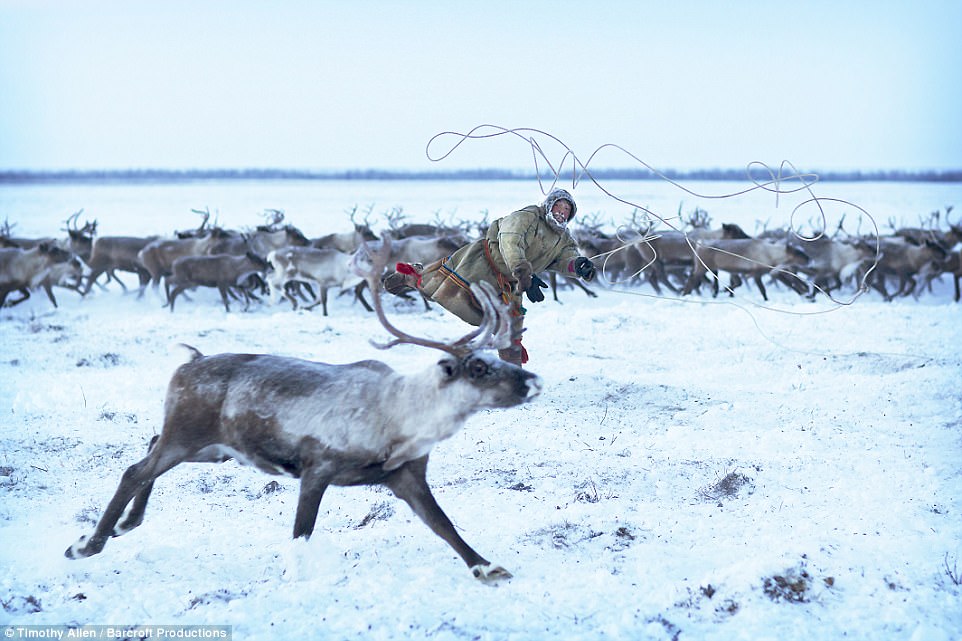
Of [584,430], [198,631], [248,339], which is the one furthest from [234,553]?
[248,339]

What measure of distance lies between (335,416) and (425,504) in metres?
0.54

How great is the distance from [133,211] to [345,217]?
11936 millimetres

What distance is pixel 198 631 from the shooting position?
3055 mm

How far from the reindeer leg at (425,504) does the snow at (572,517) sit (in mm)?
109

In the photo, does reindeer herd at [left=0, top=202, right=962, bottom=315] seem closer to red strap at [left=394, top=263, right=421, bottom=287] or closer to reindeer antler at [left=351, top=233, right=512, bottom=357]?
red strap at [left=394, top=263, right=421, bottom=287]

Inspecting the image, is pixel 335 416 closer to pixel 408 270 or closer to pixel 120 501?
pixel 120 501

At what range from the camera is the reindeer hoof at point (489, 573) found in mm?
3439

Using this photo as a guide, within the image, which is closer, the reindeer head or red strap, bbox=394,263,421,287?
the reindeer head

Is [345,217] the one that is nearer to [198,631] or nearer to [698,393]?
[698,393]

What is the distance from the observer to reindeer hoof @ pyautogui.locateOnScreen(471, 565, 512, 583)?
3439mm

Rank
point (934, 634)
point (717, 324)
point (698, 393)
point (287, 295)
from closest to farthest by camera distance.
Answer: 1. point (934, 634)
2. point (698, 393)
3. point (717, 324)
4. point (287, 295)

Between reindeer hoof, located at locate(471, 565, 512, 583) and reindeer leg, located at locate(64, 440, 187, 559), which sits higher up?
reindeer leg, located at locate(64, 440, 187, 559)

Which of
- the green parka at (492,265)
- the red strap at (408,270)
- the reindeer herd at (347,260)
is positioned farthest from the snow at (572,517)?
the reindeer herd at (347,260)

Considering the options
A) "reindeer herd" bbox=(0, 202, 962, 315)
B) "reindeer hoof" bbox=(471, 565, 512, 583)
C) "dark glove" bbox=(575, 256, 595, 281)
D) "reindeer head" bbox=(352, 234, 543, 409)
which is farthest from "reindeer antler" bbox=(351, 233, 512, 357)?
"reindeer herd" bbox=(0, 202, 962, 315)
